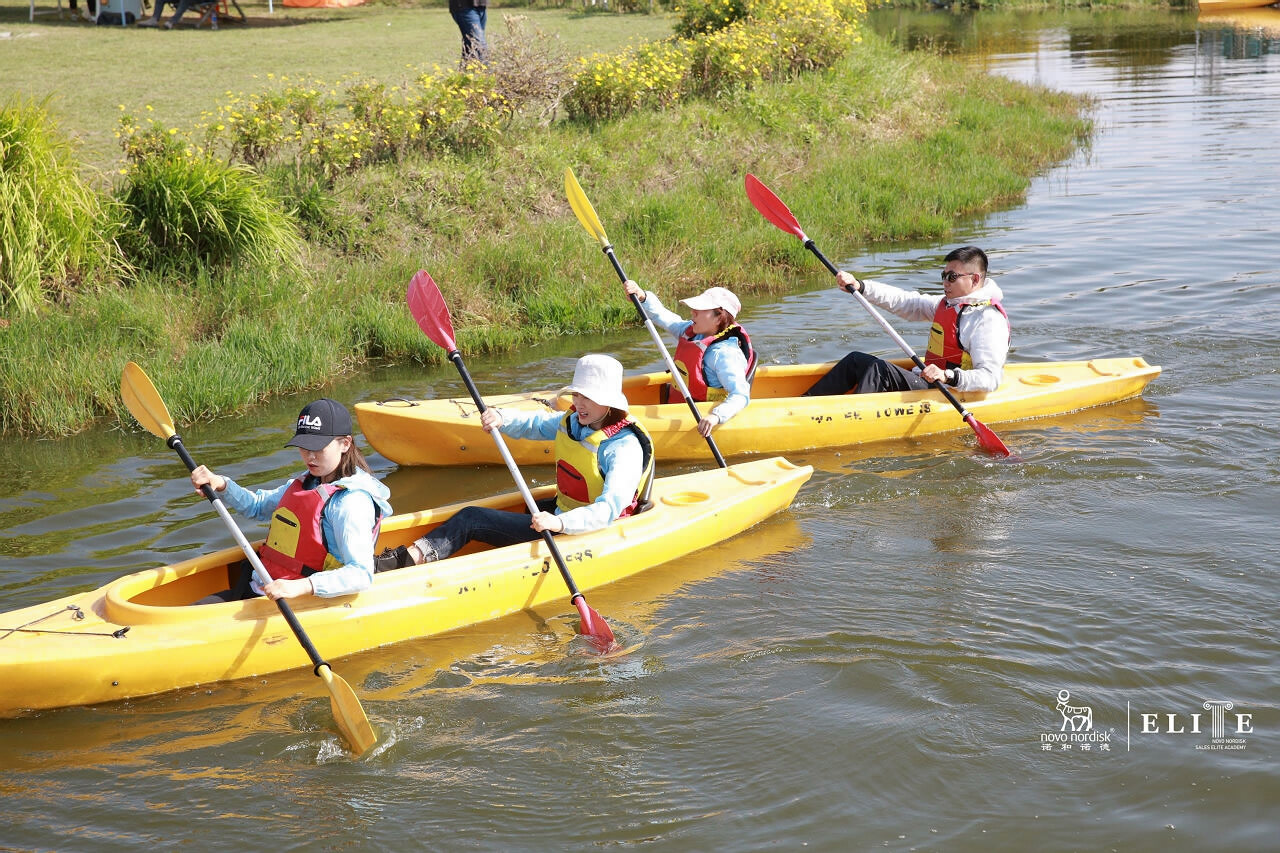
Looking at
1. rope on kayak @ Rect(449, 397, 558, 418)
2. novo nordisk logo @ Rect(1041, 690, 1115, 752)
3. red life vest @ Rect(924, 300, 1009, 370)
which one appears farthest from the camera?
red life vest @ Rect(924, 300, 1009, 370)

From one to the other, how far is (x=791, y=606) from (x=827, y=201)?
8.02 metres

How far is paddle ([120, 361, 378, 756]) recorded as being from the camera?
4.32 meters

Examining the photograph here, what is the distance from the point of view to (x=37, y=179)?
27.3ft

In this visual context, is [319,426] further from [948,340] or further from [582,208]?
[948,340]

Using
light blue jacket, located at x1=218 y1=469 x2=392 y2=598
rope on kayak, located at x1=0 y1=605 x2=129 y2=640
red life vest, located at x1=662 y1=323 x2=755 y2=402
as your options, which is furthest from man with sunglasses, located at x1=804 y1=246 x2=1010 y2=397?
rope on kayak, located at x1=0 y1=605 x2=129 y2=640

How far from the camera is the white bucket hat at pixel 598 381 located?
530 centimetres

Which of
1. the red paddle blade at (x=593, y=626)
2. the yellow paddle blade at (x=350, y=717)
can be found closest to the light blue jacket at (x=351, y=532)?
the yellow paddle blade at (x=350, y=717)

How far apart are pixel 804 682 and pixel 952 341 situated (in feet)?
12.3

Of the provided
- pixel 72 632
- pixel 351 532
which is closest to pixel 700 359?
pixel 351 532

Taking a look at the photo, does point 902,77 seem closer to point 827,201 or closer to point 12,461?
point 827,201

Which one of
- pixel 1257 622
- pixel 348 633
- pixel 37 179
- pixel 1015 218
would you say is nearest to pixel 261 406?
pixel 37 179

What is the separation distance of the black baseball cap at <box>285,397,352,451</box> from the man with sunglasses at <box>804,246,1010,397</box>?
3915mm

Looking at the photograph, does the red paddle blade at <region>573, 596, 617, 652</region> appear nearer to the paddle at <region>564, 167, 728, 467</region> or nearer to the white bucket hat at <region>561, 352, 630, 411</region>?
the white bucket hat at <region>561, 352, 630, 411</region>

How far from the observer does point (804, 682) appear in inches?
185
